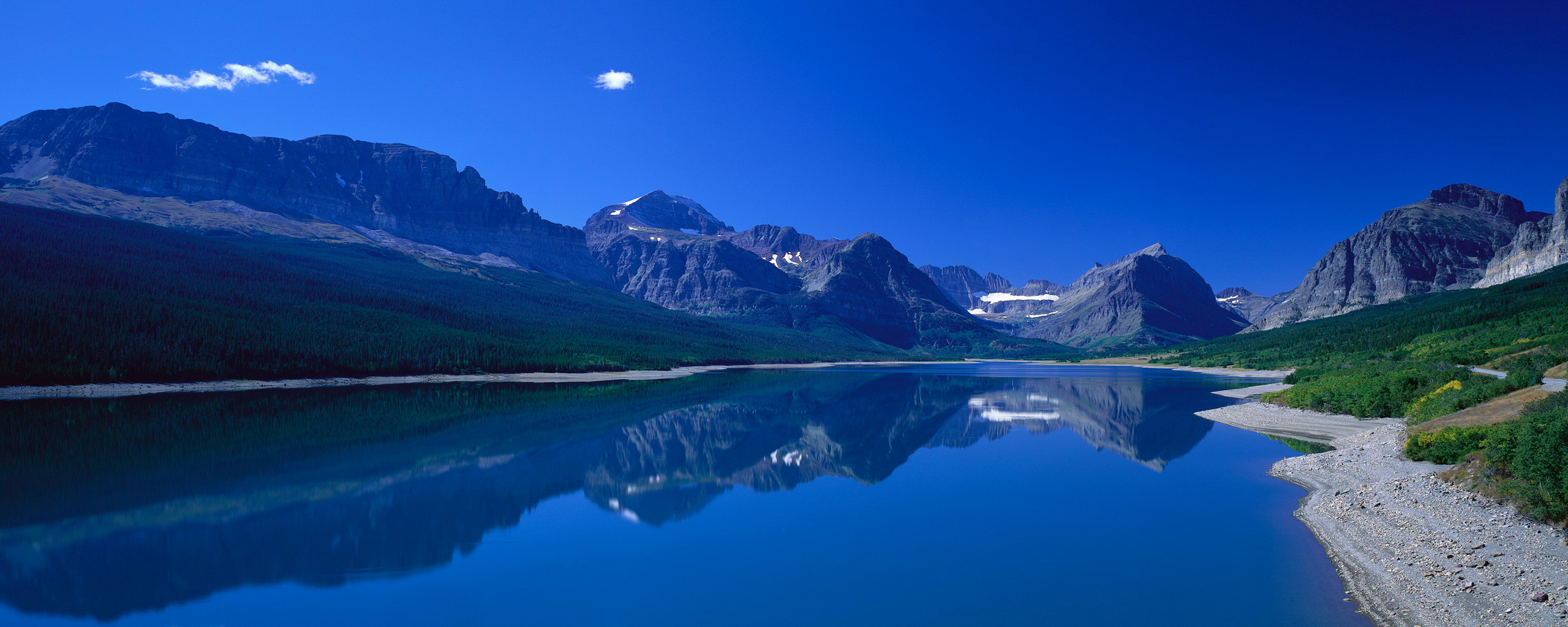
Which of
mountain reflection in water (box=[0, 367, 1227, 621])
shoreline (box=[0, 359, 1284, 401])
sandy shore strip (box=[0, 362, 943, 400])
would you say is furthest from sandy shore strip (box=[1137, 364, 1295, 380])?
sandy shore strip (box=[0, 362, 943, 400])

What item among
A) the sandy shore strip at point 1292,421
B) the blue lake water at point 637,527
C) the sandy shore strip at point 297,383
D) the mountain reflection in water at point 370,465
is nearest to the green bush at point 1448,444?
the blue lake water at point 637,527

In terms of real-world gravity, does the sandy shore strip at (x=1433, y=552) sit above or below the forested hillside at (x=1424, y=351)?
below

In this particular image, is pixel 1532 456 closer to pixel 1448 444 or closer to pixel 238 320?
pixel 1448 444

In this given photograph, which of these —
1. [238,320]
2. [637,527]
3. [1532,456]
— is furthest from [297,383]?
[1532,456]

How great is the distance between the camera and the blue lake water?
15156 millimetres

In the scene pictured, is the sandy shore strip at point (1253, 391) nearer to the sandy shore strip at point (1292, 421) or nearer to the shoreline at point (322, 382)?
the sandy shore strip at point (1292, 421)

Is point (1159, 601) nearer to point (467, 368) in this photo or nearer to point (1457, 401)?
point (1457, 401)

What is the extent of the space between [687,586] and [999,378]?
423 feet

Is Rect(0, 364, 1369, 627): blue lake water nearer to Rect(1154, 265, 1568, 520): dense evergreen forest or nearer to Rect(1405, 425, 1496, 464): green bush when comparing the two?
Rect(1405, 425, 1496, 464): green bush

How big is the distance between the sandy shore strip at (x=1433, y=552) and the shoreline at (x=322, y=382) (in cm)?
9259

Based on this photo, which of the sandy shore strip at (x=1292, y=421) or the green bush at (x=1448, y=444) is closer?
the green bush at (x=1448, y=444)

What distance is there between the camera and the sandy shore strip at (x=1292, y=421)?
39.3m

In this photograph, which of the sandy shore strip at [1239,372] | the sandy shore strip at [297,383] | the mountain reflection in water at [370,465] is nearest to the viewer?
the mountain reflection in water at [370,465]

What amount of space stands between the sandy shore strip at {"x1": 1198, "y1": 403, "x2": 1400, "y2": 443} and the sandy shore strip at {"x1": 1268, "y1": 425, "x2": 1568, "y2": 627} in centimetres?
1778
